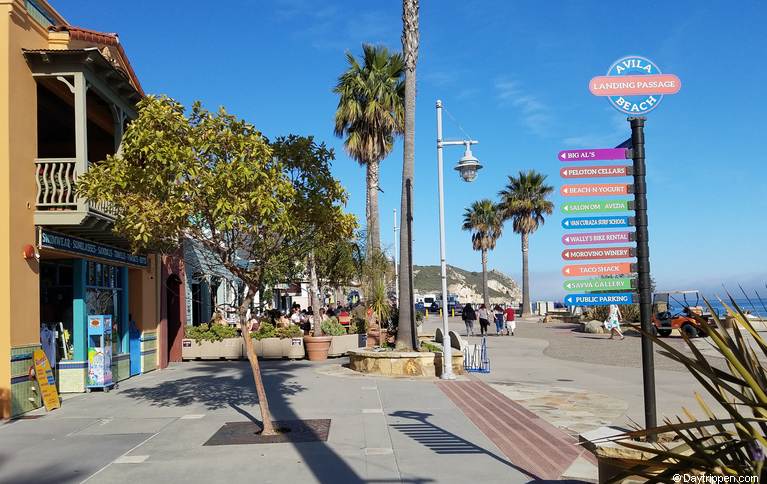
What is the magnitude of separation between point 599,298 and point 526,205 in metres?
47.5

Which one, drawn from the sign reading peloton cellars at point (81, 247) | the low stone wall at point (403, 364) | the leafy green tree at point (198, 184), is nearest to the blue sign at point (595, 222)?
the leafy green tree at point (198, 184)

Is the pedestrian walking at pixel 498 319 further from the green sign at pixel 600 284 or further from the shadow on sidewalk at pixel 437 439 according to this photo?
the green sign at pixel 600 284

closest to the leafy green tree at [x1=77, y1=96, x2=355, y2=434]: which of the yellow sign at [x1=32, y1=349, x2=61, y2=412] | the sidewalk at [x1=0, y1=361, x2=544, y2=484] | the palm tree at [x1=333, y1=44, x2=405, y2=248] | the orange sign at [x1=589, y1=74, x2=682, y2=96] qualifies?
the sidewalk at [x1=0, y1=361, x2=544, y2=484]

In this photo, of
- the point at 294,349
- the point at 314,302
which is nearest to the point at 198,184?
the point at 294,349

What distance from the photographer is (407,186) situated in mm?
16234

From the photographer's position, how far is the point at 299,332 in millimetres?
20078

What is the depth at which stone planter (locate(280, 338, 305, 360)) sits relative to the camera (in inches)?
776

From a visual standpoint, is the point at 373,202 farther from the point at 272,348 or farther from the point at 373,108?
the point at 272,348

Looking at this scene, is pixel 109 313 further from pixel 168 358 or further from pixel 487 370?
pixel 487 370

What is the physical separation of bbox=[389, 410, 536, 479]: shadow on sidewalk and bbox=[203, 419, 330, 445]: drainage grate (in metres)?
1.09

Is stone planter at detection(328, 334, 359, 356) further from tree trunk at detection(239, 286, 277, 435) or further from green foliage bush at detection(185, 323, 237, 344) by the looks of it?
tree trunk at detection(239, 286, 277, 435)

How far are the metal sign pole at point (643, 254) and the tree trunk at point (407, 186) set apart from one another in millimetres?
Result: 10005

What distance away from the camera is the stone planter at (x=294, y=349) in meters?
19.7

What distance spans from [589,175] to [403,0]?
13283 mm
